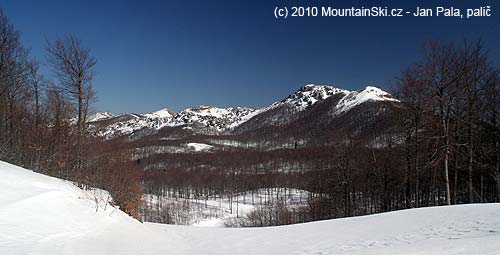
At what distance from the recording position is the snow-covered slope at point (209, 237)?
558cm

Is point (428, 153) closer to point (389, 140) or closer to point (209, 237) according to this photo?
point (389, 140)

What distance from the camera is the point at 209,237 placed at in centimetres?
945

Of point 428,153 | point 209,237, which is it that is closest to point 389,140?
point 428,153

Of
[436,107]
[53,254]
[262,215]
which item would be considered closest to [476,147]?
[436,107]

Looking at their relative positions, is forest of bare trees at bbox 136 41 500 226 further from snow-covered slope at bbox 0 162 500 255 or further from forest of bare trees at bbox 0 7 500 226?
snow-covered slope at bbox 0 162 500 255

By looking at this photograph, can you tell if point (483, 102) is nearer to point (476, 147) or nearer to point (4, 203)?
point (476, 147)

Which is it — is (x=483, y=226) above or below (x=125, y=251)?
above

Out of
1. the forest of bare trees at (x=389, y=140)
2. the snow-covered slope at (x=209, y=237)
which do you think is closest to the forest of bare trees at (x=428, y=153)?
the forest of bare trees at (x=389, y=140)

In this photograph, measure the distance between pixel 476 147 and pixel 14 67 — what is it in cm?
2309

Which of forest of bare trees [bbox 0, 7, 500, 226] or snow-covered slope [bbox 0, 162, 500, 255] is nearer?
snow-covered slope [bbox 0, 162, 500, 255]

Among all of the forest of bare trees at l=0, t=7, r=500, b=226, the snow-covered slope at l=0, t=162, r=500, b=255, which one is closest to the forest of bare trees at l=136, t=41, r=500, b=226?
the forest of bare trees at l=0, t=7, r=500, b=226

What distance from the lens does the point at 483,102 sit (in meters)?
14.8

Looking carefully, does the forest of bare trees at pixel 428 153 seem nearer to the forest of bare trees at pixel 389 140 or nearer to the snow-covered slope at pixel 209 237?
the forest of bare trees at pixel 389 140

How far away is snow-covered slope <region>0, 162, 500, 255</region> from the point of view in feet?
18.3
